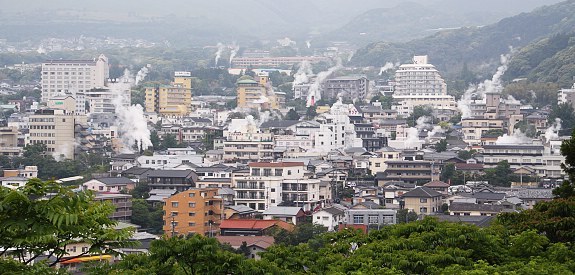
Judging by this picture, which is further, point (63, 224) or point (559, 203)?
point (559, 203)

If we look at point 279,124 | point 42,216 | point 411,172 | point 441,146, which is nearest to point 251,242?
point 411,172

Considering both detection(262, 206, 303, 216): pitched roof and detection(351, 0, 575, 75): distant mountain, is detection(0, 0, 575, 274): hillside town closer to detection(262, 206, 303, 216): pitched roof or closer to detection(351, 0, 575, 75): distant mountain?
detection(262, 206, 303, 216): pitched roof

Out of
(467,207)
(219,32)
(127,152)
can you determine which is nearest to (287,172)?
(467,207)

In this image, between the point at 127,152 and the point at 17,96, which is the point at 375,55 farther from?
the point at 127,152

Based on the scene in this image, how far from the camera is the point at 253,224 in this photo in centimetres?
2103

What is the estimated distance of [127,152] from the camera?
3588 centimetres

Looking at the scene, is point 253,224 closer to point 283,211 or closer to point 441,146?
point 283,211

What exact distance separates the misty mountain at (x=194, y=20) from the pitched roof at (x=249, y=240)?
270 feet

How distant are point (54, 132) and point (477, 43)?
43.0 meters

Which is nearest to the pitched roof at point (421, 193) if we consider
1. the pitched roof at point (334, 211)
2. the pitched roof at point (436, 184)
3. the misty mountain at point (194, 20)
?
the pitched roof at point (436, 184)

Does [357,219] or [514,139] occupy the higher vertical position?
[514,139]

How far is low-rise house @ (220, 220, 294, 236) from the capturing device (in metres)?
20.6

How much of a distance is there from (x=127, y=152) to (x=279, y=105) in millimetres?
14923

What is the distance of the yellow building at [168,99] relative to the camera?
4716cm
